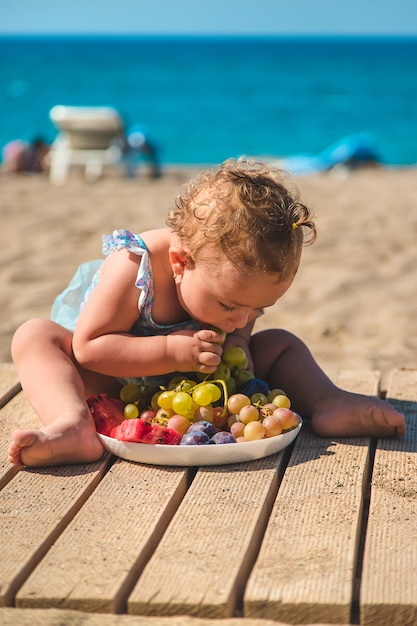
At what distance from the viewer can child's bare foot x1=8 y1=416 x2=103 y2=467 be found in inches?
82.7

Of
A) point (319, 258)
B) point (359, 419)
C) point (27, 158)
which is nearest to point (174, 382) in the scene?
point (359, 419)

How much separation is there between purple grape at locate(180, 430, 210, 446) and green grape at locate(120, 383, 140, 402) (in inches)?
12.8

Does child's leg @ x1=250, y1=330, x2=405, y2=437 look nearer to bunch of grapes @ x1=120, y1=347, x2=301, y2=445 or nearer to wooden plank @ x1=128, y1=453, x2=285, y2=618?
bunch of grapes @ x1=120, y1=347, x2=301, y2=445

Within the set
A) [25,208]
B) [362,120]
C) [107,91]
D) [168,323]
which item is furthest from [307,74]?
[168,323]

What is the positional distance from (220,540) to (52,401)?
74 cm

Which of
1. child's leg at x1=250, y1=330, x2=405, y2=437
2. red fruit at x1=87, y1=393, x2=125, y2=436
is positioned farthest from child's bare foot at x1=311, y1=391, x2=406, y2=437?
red fruit at x1=87, y1=393, x2=125, y2=436

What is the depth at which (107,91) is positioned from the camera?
42219 mm

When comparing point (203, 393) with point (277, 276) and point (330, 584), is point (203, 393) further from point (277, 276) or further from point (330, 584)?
point (330, 584)

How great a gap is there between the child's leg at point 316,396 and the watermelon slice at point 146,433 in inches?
17.7

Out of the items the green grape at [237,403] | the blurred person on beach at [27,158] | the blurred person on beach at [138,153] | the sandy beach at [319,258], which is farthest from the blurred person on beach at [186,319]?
the blurred person on beach at [27,158]

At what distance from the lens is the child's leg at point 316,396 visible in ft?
7.68

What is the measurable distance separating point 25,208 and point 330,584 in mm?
5410

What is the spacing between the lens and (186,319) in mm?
2523

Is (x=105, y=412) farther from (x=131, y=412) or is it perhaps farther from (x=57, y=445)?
(x=57, y=445)
